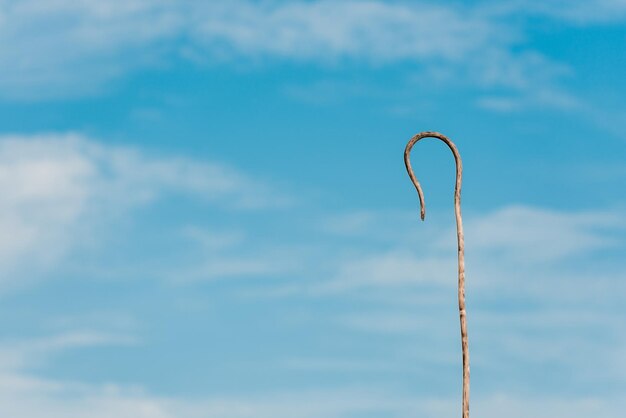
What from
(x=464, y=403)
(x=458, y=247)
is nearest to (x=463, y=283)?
(x=458, y=247)

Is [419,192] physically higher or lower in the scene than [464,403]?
higher

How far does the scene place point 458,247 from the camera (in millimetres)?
20219

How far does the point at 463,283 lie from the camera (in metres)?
20.0

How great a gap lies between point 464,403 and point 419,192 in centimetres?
389

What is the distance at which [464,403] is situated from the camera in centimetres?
1964

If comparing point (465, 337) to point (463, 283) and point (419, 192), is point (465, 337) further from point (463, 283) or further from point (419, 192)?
point (419, 192)

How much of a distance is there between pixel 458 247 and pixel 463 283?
26.9 inches

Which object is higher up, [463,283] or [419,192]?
[419,192]

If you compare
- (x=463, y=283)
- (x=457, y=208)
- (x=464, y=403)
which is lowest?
(x=464, y=403)

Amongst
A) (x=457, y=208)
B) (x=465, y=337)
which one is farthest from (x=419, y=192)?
(x=465, y=337)

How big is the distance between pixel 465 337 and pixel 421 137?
3.76 metres

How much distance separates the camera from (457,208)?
20391 mm

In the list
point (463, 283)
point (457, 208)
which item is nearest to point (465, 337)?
point (463, 283)

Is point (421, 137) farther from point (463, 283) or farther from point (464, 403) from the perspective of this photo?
point (464, 403)
